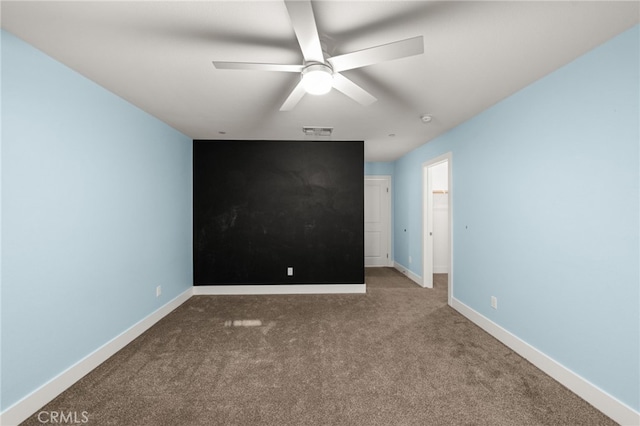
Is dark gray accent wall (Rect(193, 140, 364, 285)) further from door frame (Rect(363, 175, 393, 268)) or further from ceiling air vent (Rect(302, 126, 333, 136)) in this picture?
door frame (Rect(363, 175, 393, 268))

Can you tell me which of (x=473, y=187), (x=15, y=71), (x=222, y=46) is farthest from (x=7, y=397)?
(x=473, y=187)

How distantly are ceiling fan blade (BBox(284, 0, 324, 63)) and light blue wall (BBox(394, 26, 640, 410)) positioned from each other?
1.91 metres

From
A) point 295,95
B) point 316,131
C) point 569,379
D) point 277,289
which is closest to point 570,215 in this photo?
point 569,379

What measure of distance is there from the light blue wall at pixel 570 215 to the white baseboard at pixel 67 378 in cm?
378

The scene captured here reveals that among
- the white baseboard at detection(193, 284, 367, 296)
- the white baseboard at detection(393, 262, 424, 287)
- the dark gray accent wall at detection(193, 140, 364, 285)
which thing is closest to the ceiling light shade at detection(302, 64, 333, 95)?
the dark gray accent wall at detection(193, 140, 364, 285)

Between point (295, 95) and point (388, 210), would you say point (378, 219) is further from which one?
point (295, 95)

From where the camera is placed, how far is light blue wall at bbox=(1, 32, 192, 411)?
5.48ft

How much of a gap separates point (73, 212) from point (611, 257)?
12.8ft

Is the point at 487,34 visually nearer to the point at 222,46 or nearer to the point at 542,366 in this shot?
the point at 222,46

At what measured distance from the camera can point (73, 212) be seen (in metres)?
2.10

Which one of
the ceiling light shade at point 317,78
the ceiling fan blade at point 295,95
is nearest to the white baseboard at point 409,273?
the ceiling fan blade at point 295,95

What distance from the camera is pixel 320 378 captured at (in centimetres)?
209

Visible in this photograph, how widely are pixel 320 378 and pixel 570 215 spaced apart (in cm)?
228
